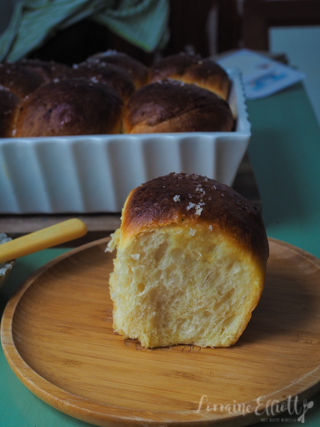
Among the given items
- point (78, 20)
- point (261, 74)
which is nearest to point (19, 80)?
point (261, 74)

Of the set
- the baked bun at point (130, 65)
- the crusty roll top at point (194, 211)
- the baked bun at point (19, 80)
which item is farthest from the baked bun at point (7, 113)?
the crusty roll top at point (194, 211)

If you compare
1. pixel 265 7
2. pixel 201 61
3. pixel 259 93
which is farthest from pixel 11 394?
pixel 265 7

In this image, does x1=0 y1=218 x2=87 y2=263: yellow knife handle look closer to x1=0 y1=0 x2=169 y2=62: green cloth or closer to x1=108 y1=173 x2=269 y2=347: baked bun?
x1=108 y1=173 x2=269 y2=347: baked bun

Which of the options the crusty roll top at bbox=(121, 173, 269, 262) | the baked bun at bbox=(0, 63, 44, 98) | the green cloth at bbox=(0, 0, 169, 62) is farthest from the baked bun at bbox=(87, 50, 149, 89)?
the green cloth at bbox=(0, 0, 169, 62)

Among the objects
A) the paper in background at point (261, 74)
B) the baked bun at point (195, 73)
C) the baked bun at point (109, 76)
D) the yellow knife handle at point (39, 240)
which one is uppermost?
the baked bun at point (109, 76)

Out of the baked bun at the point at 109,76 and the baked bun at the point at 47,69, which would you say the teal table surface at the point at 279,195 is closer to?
the baked bun at the point at 109,76

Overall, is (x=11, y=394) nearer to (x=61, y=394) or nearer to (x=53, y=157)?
(x=61, y=394)

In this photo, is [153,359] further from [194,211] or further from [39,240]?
[39,240]
